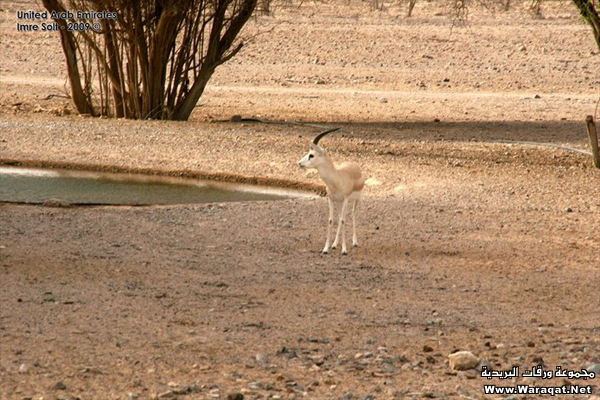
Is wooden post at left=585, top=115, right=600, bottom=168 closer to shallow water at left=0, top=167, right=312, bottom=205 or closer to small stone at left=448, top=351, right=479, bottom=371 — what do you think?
shallow water at left=0, top=167, right=312, bottom=205

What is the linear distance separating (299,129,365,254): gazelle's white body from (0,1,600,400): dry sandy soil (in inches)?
9.6

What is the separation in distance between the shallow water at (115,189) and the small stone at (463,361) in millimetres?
6318

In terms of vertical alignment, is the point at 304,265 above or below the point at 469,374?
below

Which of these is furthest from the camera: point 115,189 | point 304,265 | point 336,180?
point 115,189

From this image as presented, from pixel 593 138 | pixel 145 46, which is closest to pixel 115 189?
pixel 145 46

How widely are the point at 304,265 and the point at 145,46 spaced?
986cm

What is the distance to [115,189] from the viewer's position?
13602mm

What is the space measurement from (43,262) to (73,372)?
2829 millimetres

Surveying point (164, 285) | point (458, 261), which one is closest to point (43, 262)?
point (164, 285)

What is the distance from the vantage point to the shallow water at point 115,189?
12.9 m

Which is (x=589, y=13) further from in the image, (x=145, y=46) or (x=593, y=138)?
(x=145, y=46)

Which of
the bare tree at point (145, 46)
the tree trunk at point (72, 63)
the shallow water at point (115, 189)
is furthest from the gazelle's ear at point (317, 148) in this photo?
the tree trunk at point (72, 63)

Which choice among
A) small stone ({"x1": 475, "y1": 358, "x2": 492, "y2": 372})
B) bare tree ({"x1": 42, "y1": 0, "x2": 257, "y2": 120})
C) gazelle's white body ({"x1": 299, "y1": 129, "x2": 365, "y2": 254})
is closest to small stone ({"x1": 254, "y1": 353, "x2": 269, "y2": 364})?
small stone ({"x1": 475, "y1": 358, "x2": 492, "y2": 372})

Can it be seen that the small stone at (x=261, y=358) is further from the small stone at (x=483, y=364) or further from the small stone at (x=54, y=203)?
the small stone at (x=54, y=203)
